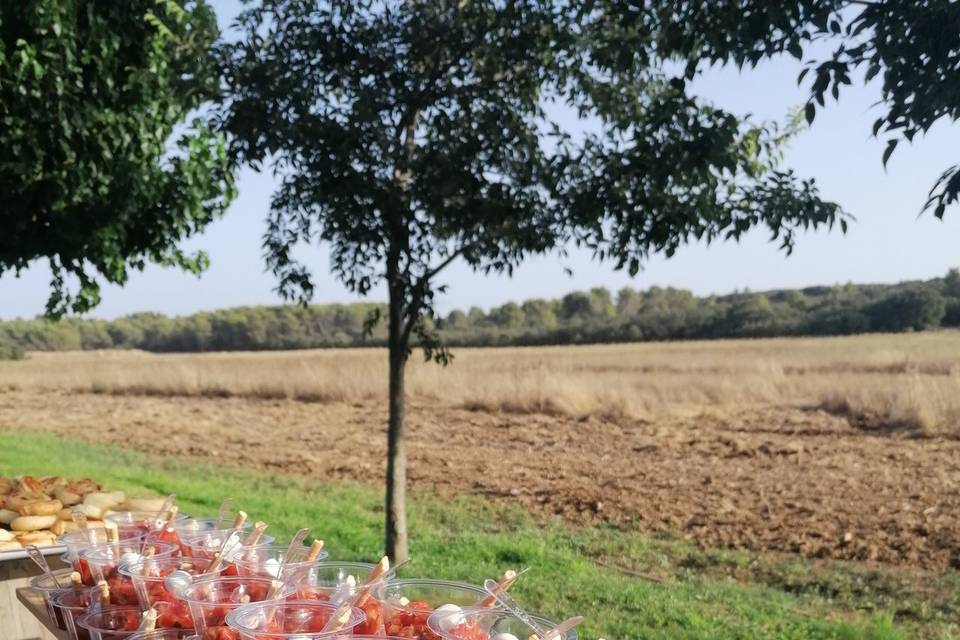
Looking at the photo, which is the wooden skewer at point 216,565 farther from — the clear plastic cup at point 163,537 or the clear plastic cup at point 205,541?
the clear plastic cup at point 163,537

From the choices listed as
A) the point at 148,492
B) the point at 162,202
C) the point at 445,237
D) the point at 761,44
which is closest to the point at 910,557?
the point at 445,237

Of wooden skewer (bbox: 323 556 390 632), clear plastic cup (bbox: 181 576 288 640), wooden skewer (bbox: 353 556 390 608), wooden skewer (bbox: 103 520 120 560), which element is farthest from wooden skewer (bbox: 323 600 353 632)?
wooden skewer (bbox: 103 520 120 560)

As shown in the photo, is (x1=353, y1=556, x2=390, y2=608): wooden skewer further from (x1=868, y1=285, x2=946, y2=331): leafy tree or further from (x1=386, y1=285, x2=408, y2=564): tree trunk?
(x1=868, y1=285, x2=946, y2=331): leafy tree

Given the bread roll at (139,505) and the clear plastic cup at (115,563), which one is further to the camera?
the bread roll at (139,505)

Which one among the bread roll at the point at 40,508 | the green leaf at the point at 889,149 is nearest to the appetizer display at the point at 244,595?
the bread roll at the point at 40,508

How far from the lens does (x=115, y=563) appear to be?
8.18 feet

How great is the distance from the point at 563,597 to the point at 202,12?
6105 millimetres

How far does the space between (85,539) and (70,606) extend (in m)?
0.44

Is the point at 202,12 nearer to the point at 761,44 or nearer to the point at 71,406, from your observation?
the point at 761,44

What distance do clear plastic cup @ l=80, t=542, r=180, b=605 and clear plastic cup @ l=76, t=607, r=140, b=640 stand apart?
0.05 metres

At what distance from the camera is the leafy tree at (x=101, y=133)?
7117 millimetres

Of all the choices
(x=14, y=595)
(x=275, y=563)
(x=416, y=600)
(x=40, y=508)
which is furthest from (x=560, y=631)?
(x=40, y=508)

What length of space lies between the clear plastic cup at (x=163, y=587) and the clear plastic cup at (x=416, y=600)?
1.48 ft

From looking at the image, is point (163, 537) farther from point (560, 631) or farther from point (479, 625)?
point (560, 631)
